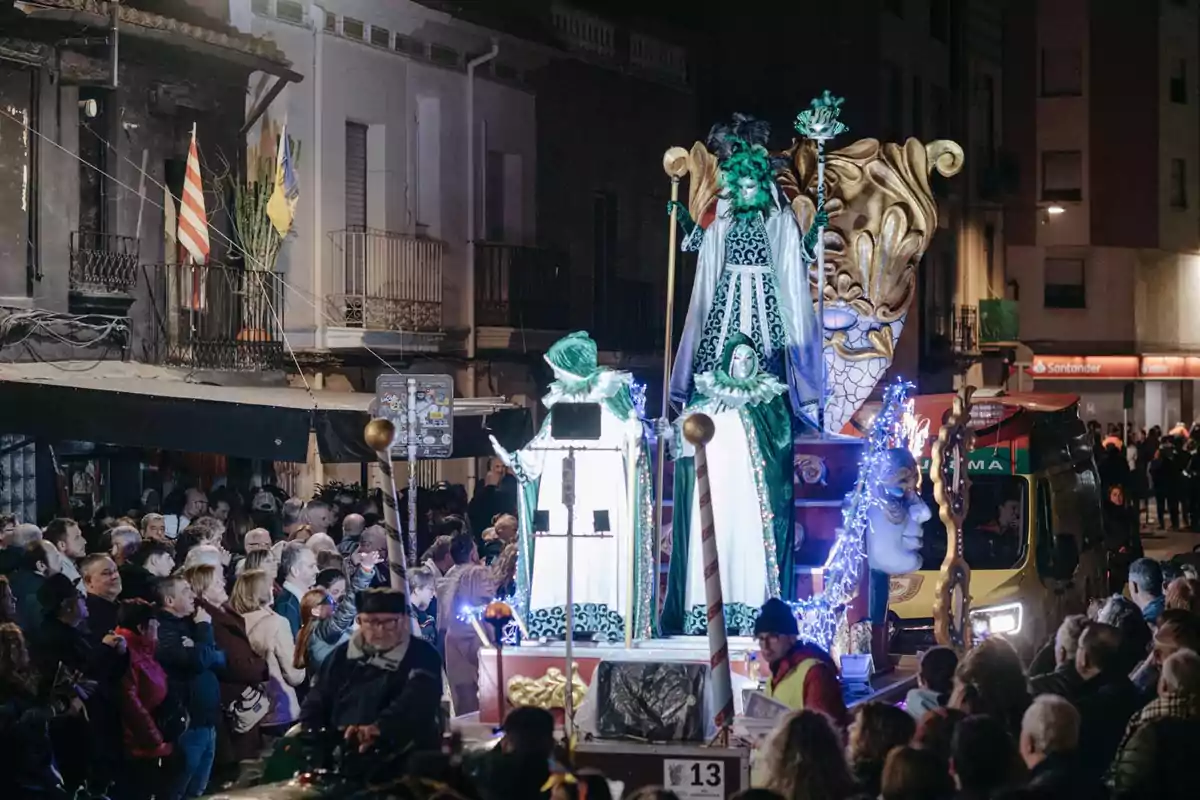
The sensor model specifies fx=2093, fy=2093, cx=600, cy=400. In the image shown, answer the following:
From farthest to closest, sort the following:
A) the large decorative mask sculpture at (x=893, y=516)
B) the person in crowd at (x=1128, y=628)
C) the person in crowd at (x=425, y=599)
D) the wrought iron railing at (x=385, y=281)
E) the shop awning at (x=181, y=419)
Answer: the wrought iron railing at (x=385, y=281) < the shop awning at (x=181, y=419) < the person in crowd at (x=425, y=599) < the large decorative mask sculpture at (x=893, y=516) < the person in crowd at (x=1128, y=628)

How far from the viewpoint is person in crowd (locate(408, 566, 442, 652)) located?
1377cm

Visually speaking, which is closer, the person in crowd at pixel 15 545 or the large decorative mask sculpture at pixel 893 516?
the person in crowd at pixel 15 545

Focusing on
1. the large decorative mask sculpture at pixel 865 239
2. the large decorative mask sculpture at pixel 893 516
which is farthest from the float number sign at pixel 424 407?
the large decorative mask sculpture at pixel 893 516

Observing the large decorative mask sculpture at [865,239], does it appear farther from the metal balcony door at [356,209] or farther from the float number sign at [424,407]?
the metal balcony door at [356,209]

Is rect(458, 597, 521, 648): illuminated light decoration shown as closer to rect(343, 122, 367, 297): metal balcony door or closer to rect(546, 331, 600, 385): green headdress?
rect(546, 331, 600, 385): green headdress

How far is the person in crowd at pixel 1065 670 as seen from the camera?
996cm

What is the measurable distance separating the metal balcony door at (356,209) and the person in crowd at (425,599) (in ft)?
41.8

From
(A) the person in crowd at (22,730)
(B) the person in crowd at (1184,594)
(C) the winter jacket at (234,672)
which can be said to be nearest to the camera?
(A) the person in crowd at (22,730)

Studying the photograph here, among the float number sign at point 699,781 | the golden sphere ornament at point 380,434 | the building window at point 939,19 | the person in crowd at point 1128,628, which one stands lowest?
the float number sign at point 699,781

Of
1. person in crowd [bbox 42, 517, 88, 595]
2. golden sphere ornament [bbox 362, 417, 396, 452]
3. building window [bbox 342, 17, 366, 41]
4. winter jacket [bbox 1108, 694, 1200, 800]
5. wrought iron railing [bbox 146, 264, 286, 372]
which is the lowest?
winter jacket [bbox 1108, 694, 1200, 800]

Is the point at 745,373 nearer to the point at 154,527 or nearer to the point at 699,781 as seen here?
the point at 699,781

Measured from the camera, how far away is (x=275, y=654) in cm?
1283

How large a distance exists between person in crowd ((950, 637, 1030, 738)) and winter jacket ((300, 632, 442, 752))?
229cm

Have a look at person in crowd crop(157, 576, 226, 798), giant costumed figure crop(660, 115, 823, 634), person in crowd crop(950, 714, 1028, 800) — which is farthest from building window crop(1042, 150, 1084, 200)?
person in crowd crop(950, 714, 1028, 800)
